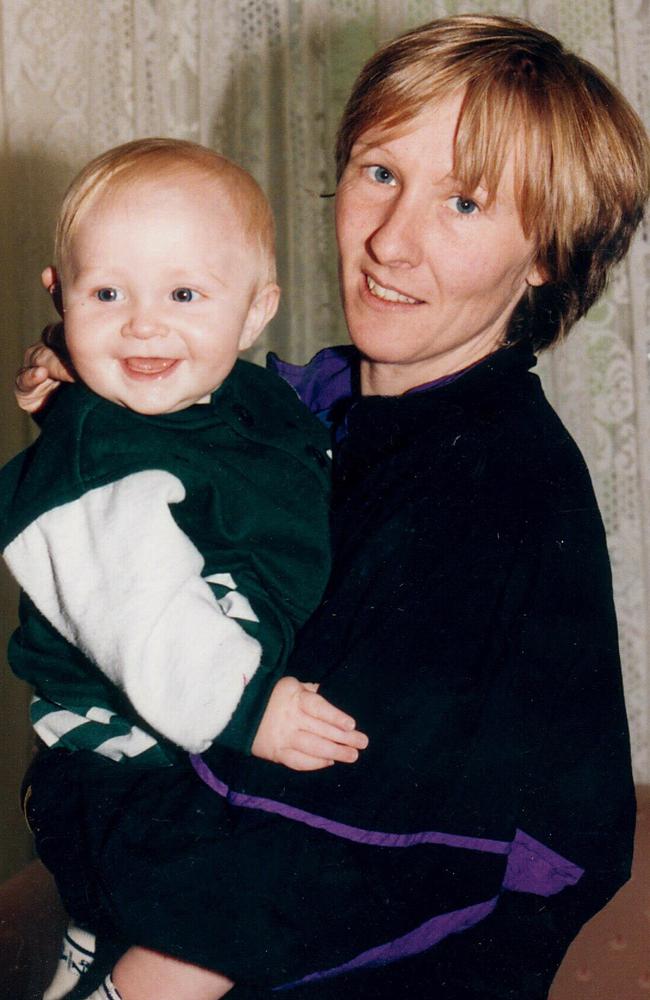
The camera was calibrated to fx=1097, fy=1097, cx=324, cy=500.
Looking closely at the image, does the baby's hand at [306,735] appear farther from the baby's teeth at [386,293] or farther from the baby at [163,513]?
the baby's teeth at [386,293]

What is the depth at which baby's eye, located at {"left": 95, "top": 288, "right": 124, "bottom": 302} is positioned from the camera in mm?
1177

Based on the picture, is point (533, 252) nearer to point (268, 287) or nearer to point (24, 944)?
point (268, 287)

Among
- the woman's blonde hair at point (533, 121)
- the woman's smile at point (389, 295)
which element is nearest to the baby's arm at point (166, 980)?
the woman's smile at point (389, 295)

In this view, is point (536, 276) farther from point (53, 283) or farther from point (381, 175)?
point (53, 283)

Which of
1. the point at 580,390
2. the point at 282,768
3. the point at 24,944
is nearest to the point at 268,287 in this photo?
the point at 282,768

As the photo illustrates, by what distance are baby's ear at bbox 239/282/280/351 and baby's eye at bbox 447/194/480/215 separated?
0.79 feet

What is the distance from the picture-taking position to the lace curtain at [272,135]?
268 centimetres

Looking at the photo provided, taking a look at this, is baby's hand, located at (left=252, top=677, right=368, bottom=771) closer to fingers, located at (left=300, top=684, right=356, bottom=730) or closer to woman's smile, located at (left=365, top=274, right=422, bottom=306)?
fingers, located at (left=300, top=684, right=356, bottom=730)

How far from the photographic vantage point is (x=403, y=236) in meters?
1.36

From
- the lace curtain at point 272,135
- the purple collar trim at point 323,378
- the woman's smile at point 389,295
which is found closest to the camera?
the woman's smile at point 389,295

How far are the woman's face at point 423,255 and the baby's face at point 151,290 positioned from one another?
0.26 metres

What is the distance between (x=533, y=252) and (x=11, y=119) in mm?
1814

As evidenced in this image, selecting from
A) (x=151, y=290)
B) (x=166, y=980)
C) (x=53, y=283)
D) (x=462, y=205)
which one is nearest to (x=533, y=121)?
(x=462, y=205)

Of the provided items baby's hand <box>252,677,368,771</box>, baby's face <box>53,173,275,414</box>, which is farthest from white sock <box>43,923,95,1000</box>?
baby's face <box>53,173,275,414</box>
